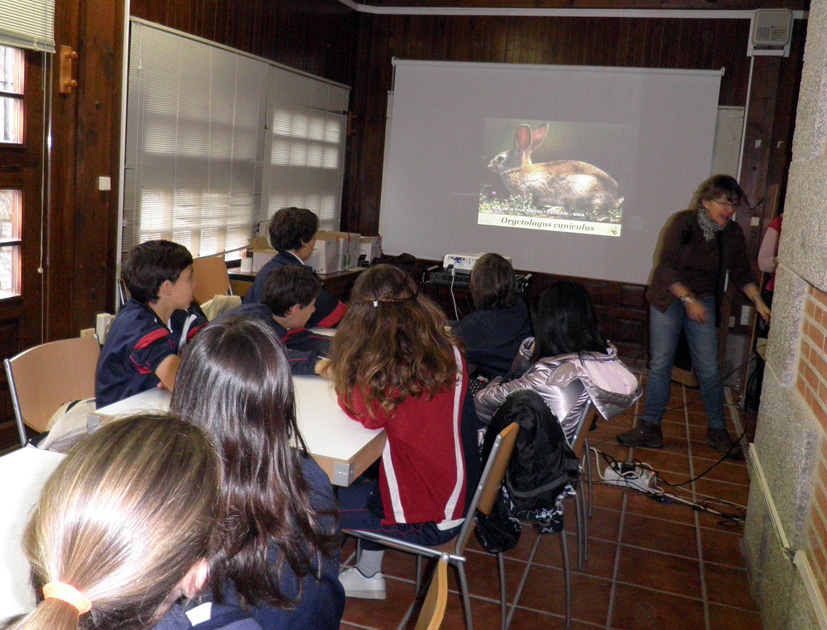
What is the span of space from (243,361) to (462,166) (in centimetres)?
541

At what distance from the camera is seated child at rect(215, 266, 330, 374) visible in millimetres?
2643

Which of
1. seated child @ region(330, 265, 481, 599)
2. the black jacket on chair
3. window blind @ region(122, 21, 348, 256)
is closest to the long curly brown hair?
seated child @ region(330, 265, 481, 599)

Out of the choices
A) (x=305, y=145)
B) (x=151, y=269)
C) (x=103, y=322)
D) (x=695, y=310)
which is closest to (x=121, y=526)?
(x=151, y=269)

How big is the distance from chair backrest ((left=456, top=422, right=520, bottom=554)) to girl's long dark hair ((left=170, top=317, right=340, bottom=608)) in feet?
2.10

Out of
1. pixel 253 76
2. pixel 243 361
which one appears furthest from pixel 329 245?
pixel 243 361

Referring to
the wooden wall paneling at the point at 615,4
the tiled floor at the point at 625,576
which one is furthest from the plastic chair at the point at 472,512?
the wooden wall paneling at the point at 615,4

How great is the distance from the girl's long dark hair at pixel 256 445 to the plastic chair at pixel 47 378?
114 centimetres

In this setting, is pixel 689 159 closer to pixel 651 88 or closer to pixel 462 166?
pixel 651 88

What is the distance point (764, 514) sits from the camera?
2580 millimetres

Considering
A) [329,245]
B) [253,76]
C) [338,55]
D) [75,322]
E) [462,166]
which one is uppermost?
[338,55]

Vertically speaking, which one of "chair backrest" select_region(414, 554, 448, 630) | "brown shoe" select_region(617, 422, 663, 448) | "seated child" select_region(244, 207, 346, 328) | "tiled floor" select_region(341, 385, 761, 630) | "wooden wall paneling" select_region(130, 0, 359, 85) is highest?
"wooden wall paneling" select_region(130, 0, 359, 85)

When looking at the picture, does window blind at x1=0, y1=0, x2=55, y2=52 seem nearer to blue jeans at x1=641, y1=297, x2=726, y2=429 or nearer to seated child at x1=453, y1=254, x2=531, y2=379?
seated child at x1=453, y1=254, x2=531, y2=379

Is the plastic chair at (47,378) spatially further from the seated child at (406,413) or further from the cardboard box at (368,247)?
the cardboard box at (368,247)

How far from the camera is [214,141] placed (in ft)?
15.9
